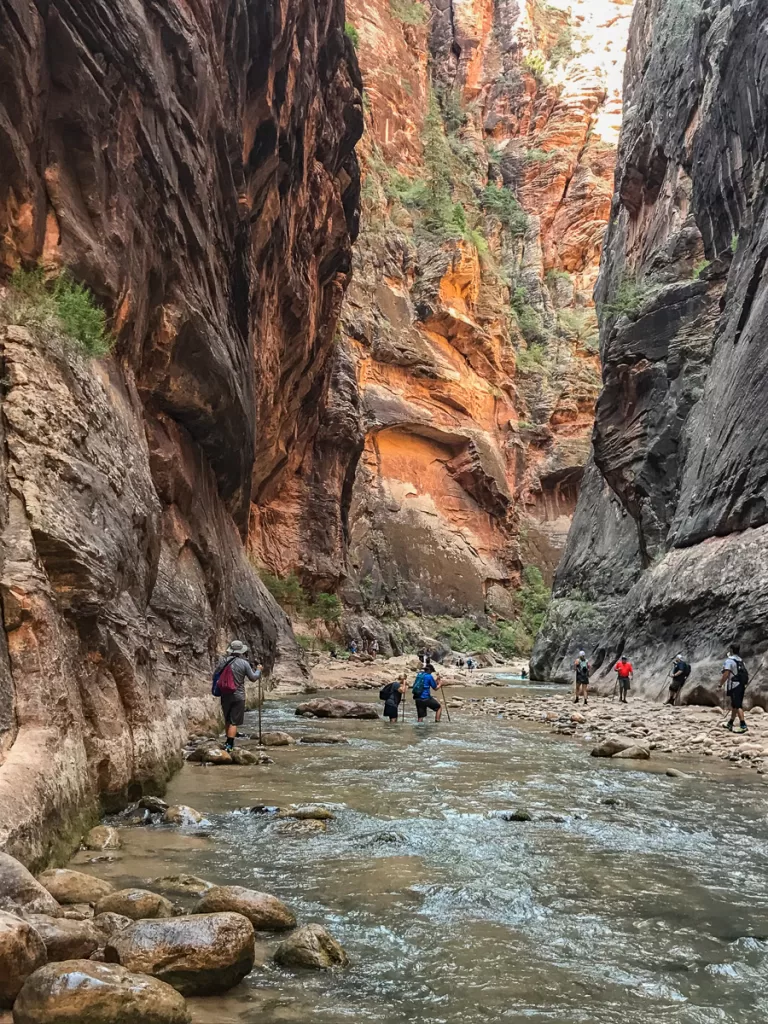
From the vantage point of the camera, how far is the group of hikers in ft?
41.0

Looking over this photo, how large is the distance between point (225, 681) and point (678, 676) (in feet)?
35.3

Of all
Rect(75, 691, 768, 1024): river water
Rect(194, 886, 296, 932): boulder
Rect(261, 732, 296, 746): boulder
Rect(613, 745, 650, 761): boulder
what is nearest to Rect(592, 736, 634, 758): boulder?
Rect(613, 745, 650, 761): boulder

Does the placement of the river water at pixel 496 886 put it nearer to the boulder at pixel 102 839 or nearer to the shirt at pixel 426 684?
the boulder at pixel 102 839

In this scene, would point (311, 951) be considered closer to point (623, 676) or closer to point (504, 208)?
point (623, 676)

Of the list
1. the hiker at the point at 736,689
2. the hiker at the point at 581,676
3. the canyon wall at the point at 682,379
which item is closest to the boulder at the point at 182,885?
the hiker at the point at 736,689

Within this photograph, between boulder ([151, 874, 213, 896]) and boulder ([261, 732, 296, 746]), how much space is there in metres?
6.69

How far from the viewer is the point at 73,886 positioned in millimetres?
4008

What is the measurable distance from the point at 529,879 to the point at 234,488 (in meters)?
17.3

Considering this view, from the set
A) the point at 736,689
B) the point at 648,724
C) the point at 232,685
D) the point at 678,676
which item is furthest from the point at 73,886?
the point at 678,676

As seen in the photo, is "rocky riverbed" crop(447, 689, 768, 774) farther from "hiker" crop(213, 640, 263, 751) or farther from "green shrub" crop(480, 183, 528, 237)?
"green shrub" crop(480, 183, 528, 237)

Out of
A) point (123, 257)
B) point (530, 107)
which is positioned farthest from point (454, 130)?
point (123, 257)

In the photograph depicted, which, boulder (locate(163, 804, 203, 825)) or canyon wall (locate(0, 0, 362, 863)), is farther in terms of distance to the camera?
boulder (locate(163, 804, 203, 825))

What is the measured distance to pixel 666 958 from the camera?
368 centimetres

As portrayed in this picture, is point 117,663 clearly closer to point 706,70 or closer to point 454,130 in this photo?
point 706,70
